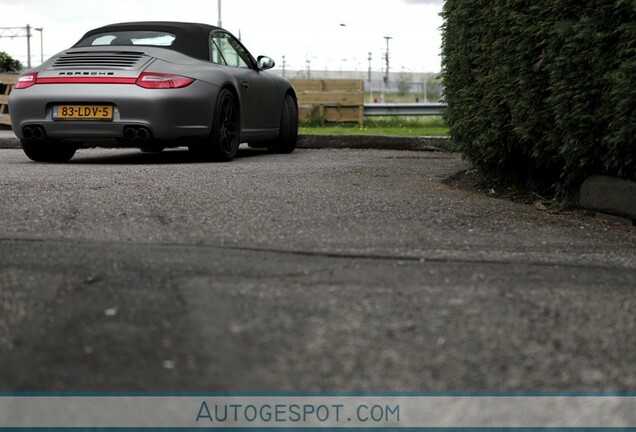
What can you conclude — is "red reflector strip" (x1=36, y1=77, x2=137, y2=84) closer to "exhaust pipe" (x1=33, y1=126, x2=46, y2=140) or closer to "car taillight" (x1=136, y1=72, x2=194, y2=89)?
"car taillight" (x1=136, y1=72, x2=194, y2=89)

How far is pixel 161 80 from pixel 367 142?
484 centimetres

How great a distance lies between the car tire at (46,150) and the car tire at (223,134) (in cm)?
141

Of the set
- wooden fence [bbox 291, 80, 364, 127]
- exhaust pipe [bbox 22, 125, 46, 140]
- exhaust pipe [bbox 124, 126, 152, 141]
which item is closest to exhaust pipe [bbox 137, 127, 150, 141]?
exhaust pipe [bbox 124, 126, 152, 141]

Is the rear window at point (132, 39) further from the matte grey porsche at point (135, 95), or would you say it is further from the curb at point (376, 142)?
the curb at point (376, 142)

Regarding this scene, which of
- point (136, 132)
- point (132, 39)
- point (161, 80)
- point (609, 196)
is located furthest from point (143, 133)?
point (609, 196)

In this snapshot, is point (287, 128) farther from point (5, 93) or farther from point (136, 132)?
point (5, 93)

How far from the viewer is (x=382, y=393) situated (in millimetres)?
2719

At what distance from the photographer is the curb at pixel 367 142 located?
42.7ft

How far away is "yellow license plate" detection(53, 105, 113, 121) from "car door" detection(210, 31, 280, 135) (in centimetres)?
146

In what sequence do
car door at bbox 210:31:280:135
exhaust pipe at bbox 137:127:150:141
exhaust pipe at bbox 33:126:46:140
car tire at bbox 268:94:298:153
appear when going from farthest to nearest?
car tire at bbox 268:94:298:153 → car door at bbox 210:31:280:135 → exhaust pipe at bbox 33:126:46:140 → exhaust pipe at bbox 137:127:150:141

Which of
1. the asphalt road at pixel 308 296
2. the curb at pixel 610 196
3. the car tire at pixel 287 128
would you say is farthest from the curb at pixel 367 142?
the asphalt road at pixel 308 296

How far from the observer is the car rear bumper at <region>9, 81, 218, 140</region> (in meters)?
9.07

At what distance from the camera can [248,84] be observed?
10586 millimetres

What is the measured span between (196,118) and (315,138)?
14.6 ft
